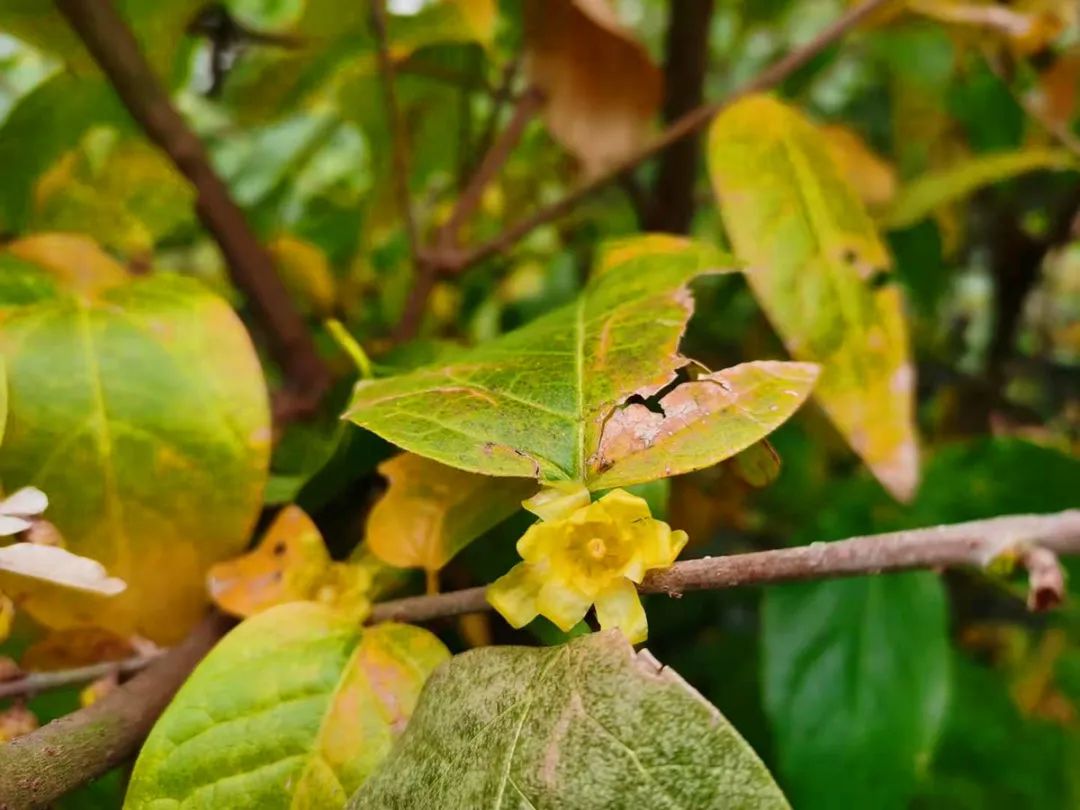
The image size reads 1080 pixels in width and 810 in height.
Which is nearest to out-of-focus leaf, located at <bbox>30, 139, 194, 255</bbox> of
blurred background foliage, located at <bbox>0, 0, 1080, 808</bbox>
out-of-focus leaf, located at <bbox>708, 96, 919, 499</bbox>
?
blurred background foliage, located at <bbox>0, 0, 1080, 808</bbox>

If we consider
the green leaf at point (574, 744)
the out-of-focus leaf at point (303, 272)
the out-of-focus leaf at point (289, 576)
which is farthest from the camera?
the out-of-focus leaf at point (303, 272)

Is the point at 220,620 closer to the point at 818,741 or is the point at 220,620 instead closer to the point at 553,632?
the point at 553,632

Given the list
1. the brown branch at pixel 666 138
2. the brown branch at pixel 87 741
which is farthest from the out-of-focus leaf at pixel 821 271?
the brown branch at pixel 87 741

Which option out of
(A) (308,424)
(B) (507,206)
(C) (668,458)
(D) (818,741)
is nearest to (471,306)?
(B) (507,206)

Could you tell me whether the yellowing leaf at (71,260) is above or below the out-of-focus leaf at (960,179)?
above

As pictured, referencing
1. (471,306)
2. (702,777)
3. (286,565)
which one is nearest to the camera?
(702,777)

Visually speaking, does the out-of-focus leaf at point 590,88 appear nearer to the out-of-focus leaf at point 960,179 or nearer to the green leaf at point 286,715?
the out-of-focus leaf at point 960,179
